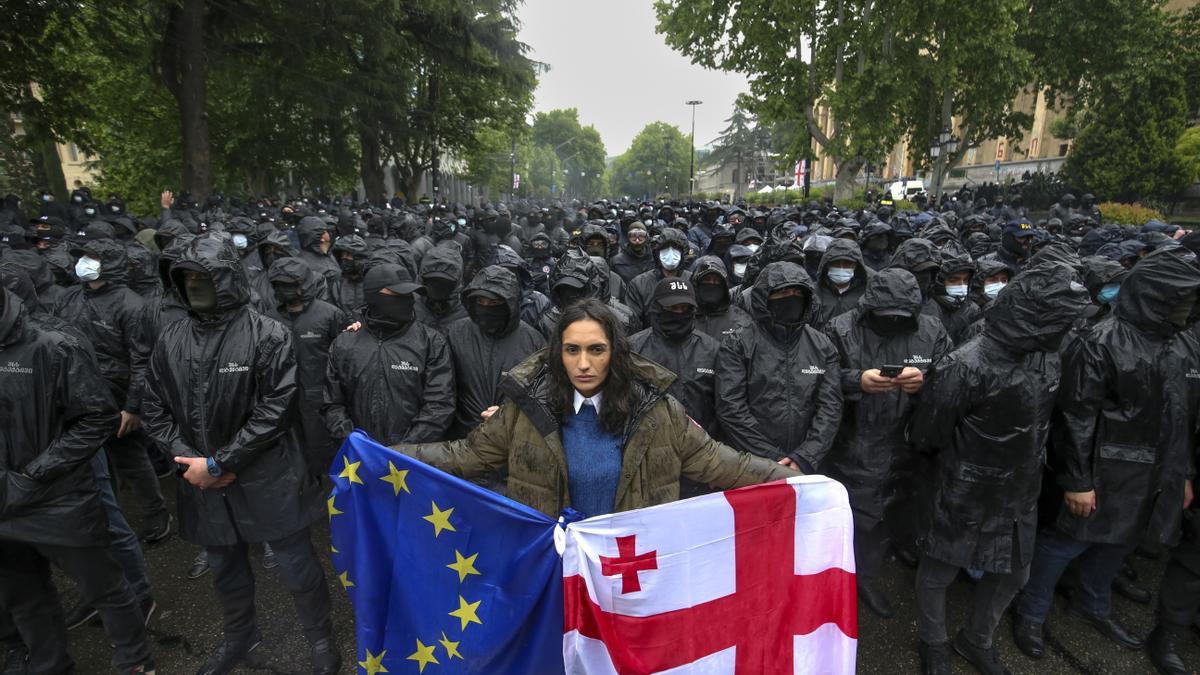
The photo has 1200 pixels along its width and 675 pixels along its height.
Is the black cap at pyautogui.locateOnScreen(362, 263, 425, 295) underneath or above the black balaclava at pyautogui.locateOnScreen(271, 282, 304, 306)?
above

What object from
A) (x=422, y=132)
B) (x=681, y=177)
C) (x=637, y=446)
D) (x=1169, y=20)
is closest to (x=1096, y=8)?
(x=1169, y=20)

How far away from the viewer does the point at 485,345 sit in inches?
157

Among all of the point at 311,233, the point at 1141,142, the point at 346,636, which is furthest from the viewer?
the point at 1141,142

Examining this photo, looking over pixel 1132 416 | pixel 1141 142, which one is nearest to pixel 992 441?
pixel 1132 416

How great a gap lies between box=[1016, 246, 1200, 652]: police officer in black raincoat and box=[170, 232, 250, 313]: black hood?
454 cm

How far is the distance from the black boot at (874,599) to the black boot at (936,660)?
473 mm

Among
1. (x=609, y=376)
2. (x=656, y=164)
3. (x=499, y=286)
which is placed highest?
(x=656, y=164)

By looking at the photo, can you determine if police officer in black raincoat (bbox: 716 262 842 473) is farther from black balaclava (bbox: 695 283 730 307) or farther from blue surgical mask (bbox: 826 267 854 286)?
blue surgical mask (bbox: 826 267 854 286)

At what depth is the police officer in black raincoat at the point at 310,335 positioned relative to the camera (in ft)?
15.0

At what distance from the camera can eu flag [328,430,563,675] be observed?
2.49m

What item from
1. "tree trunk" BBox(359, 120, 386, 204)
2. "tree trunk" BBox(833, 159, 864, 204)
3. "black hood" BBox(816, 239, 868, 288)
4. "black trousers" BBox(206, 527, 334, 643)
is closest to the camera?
"black trousers" BBox(206, 527, 334, 643)

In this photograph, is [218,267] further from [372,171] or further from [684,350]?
[372,171]

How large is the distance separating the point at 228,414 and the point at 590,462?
2.02 m

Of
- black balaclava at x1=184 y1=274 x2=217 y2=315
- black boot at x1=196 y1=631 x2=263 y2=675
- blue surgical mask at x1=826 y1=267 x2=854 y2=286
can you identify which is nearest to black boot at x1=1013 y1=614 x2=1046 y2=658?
blue surgical mask at x1=826 y1=267 x2=854 y2=286
